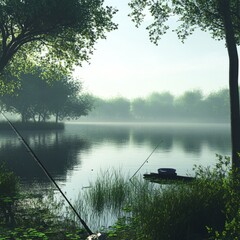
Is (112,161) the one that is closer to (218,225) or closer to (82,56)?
(82,56)

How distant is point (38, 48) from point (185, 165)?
1818 cm

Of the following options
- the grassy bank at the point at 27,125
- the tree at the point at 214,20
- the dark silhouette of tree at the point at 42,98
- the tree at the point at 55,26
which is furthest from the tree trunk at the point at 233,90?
the grassy bank at the point at 27,125

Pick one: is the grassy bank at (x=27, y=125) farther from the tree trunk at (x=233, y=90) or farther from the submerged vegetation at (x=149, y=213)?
the tree trunk at (x=233, y=90)

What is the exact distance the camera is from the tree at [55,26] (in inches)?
1134

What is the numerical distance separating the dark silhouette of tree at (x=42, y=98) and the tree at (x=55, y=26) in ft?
188

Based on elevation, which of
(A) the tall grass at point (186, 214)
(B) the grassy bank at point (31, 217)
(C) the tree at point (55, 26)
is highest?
(C) the tree at point (55, 26)

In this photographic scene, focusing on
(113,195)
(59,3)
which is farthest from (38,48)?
(113,195)

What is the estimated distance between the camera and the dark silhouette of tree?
95562 millimetres

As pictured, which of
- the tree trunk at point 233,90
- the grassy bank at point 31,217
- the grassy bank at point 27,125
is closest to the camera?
the grassy bank at point 31,217

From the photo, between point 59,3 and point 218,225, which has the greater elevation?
point 59,3

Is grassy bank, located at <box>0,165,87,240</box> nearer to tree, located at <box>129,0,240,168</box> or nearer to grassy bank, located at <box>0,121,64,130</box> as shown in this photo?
tree, located at <box>129,0,240,168</box>

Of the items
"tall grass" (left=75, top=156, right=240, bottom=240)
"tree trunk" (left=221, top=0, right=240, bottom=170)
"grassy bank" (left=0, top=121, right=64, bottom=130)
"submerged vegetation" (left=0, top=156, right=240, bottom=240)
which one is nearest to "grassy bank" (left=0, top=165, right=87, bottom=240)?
"submerged vegetation" (left=0, top=156, right=240, bottom=240)

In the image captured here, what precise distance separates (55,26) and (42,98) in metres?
69.8

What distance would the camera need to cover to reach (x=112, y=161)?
3831cm
